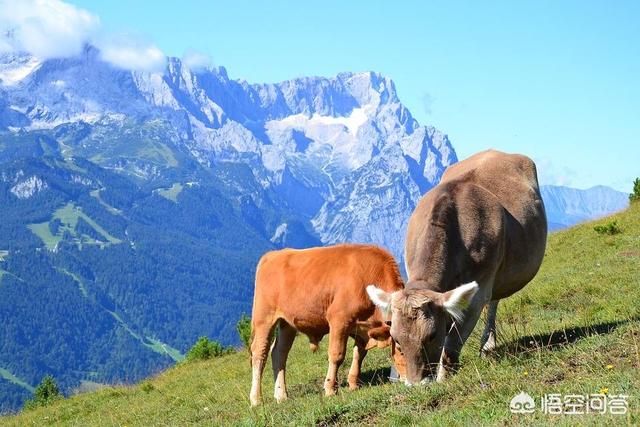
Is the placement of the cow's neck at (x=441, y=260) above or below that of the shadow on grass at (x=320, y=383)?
above

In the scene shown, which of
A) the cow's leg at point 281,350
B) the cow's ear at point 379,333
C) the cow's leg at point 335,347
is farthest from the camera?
the cow's leg at point 281,350

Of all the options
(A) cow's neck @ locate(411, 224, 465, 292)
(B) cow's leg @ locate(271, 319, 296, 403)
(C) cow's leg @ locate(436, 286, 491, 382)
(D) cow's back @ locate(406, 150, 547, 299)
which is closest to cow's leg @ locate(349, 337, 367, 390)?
(B) cow's leg @ locate(271, 319, 296, 403)

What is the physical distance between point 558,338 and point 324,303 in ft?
12.8

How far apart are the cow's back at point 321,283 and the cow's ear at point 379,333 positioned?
0.95ft

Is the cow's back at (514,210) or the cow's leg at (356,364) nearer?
the cow's back at (514,210)

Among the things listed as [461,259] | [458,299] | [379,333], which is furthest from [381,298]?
[379,333]

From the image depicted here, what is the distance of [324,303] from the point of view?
12633mm

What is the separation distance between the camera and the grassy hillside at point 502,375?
298 inches

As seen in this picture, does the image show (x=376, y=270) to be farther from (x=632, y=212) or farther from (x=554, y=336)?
(x=632, y=212)

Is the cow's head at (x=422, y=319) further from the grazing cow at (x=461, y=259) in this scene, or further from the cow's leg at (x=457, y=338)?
the cow's leg at (x=457, y=338)

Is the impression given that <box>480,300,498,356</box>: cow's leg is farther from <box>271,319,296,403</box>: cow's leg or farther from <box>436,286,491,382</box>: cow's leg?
<box>271,319,296,403</box>: cow's leg

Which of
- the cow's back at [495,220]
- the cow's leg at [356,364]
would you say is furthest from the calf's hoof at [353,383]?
the cow's back at [495,220]

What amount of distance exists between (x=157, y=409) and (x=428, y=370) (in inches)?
452

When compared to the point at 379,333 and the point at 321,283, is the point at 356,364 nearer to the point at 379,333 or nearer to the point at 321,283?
the point at 379,333
